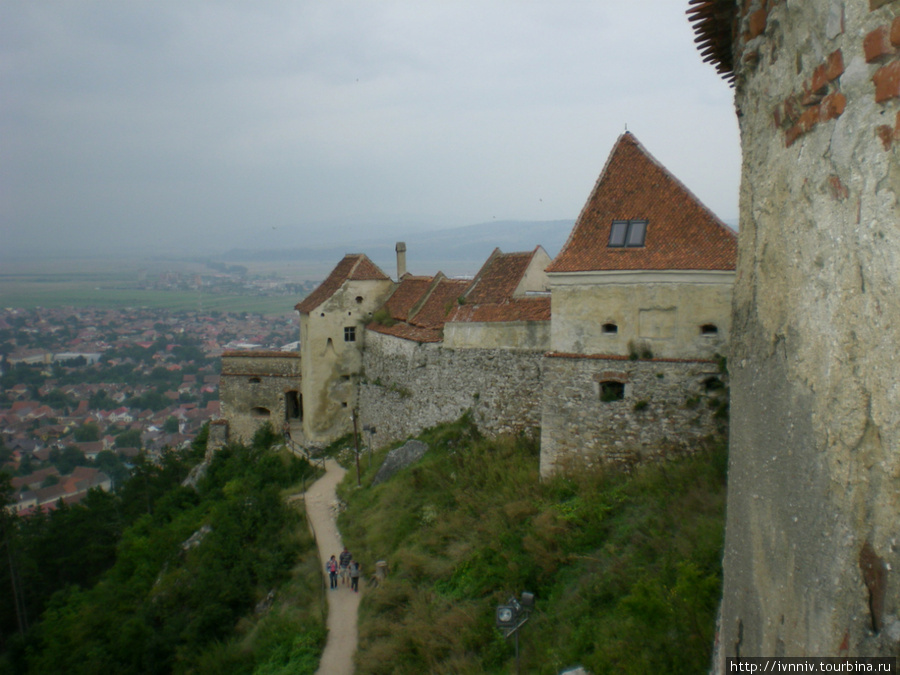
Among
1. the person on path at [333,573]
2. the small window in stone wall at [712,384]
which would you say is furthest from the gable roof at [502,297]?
the person on path at [333,573]

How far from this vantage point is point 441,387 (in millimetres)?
20672

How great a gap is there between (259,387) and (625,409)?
67.6 ft

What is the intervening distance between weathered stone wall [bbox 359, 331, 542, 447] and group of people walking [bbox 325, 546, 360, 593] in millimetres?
5173

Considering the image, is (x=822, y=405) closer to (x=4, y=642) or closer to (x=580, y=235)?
(x=580, y=235)

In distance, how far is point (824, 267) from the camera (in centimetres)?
326

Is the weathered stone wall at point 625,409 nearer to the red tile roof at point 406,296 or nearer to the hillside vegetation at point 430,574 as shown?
the hillside vegetation at point 430,574

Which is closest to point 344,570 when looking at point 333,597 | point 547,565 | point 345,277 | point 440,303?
point 333,597

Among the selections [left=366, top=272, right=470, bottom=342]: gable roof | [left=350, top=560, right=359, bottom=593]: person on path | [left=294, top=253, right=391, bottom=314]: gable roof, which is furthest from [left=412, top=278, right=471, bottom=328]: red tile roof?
[left=350, top=560, right=359, bottom=593]: person on path

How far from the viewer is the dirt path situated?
1427 centimetres

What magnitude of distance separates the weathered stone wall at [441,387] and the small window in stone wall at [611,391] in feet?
11.9

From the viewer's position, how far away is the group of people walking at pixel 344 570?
675 inches

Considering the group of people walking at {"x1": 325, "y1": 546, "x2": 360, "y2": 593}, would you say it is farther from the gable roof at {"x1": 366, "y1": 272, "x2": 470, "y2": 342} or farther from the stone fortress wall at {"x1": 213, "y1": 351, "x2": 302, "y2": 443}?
the stone fortress wall at {"x1": 213, "y1": 351, "x2": 302, "y2": 443}

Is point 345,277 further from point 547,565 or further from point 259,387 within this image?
point 547,565

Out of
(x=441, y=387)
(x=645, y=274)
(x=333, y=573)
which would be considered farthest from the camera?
(x=441, y=387)
